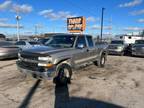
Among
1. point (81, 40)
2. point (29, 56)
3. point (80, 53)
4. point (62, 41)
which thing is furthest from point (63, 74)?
point (81, 40)

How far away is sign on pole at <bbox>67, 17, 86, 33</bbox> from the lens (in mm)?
24750

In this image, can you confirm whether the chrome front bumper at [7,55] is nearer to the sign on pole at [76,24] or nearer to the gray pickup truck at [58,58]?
the gray pickup truck at [58,58]

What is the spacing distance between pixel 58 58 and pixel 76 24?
20.0m

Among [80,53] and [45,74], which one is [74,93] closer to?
[45,74]

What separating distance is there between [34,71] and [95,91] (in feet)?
6.99

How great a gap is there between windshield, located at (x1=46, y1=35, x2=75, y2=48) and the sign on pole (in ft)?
54.2

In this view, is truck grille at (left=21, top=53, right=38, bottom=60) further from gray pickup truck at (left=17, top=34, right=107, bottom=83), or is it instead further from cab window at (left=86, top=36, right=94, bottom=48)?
cab window at (left=86, top=36, right=94, bottom=48)

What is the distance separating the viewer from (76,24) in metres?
25.8

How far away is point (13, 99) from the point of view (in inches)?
202

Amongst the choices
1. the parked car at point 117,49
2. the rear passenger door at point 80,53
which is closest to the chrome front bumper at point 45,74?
the rear passenger door at point 80,53

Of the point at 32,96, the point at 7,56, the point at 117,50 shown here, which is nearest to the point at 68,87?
the point at 32,96

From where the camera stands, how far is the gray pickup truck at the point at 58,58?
599cm

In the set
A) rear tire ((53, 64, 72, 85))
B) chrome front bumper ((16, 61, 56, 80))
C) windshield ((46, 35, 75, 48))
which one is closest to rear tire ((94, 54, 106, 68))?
windshield ((46, 35, 75, 48))

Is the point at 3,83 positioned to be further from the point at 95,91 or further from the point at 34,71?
the point at 95,91
